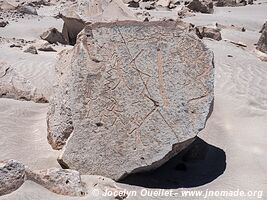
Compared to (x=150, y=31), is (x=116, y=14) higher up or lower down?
lower down

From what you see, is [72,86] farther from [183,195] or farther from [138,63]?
[183,195]

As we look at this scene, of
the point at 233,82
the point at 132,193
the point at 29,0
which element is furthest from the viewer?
the point at 29,0

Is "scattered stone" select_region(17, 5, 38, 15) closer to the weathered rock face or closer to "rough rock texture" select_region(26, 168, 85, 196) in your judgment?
the weathered rock face

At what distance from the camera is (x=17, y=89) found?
5695 mm

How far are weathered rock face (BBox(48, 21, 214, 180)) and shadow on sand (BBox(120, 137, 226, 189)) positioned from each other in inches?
5.9

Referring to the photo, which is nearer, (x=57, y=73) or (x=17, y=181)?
(x=17, y=181)

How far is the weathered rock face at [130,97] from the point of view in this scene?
404cm

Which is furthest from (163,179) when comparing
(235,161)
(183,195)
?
(235,161)

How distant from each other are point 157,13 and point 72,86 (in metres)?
10.3

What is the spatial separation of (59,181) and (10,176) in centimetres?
35

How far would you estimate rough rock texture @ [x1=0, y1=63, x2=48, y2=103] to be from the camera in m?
5.63

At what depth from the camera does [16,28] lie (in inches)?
446

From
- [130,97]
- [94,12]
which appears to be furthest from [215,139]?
[94,12]

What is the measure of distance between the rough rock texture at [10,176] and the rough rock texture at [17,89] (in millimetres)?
2267
